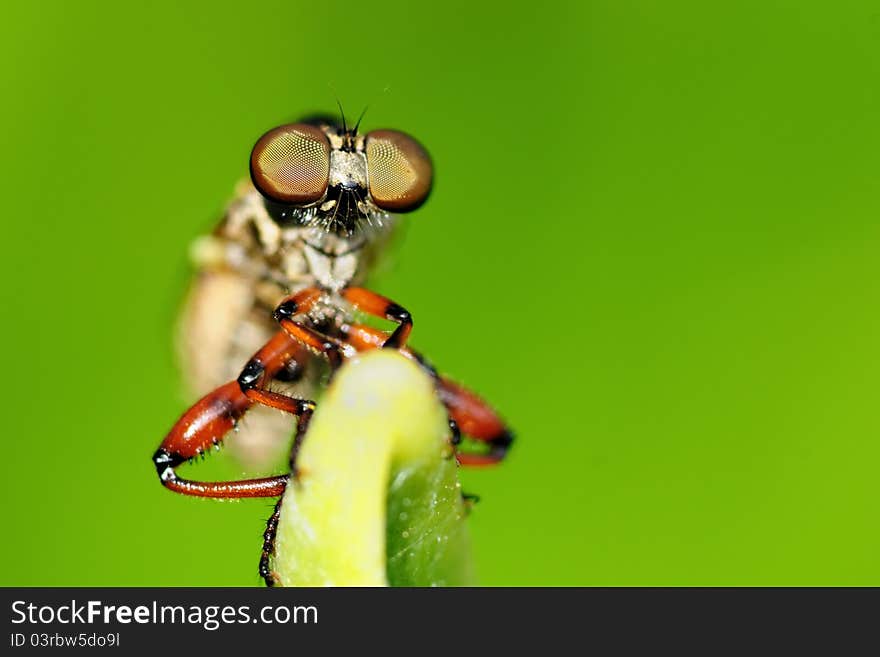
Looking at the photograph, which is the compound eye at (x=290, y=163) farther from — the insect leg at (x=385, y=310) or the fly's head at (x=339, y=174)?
the insect leg at (x=385, y=310)

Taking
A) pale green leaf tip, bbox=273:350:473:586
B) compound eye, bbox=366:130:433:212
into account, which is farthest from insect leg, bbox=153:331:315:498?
pale green leaf tip, bbox=273:350:473:586

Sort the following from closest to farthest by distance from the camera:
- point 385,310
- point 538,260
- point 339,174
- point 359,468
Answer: point 359,468 < point 385,310 < point 339,174 < point 538,260

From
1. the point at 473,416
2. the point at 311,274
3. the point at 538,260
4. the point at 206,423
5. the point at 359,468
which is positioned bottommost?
the point at 359,468

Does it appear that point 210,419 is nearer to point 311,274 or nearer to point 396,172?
point 311,274

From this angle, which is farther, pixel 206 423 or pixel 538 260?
pixel 538 260

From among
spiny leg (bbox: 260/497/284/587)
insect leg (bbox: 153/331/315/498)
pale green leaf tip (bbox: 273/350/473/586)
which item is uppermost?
insect leg (bbox: 153/331/315/498)

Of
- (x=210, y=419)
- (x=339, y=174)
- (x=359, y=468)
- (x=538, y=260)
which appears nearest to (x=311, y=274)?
(x=339, y=174)

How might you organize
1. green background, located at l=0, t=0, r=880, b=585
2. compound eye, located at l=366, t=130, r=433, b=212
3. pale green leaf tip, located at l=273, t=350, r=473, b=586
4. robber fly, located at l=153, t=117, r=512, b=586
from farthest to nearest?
green background, located at l=0, t=0, r=880, b=585
compound eye, located at l=366, t=130, r=433, b=212
robber fly, located at l=153, t=117, r=512, b=586
pale green leaf tip, located at l=273, t=350, r=473, b=586

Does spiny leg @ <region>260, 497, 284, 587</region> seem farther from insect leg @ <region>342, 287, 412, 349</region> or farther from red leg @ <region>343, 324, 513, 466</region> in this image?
red leg @ <region>343, 324, 513, 466</region>
